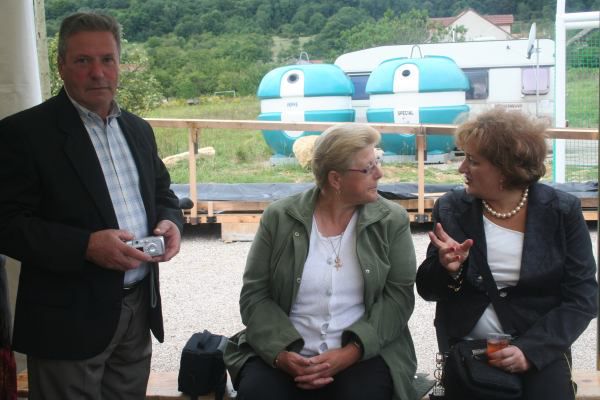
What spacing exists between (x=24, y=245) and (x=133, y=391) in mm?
742

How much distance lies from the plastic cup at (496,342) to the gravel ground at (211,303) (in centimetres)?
179

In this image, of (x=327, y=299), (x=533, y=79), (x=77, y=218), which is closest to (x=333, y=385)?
(x=327, y=299)

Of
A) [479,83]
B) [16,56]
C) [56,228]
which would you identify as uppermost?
[16,56]

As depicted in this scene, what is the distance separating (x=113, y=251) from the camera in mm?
2326

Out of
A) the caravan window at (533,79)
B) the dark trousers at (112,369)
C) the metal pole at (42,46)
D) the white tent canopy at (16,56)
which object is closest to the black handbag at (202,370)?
the dark trousers at (112,369)

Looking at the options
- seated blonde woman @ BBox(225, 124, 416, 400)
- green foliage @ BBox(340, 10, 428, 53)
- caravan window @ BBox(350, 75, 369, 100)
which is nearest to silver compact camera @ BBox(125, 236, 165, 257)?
seated blonde woman @ BBox(225, 124, 416, 400)

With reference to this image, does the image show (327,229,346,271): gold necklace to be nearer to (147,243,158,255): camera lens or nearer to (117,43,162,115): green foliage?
(147,243,158,255): camera lens

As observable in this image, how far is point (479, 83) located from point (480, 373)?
45.7 ft

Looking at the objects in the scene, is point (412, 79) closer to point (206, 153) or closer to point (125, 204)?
point (206, 153)

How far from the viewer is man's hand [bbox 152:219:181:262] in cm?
255

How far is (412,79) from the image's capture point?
526 inches

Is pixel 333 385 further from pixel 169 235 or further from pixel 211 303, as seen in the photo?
pixel 211 303

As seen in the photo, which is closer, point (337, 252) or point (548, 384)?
point (548, 384)

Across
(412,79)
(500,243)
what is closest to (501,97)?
(412,79)
